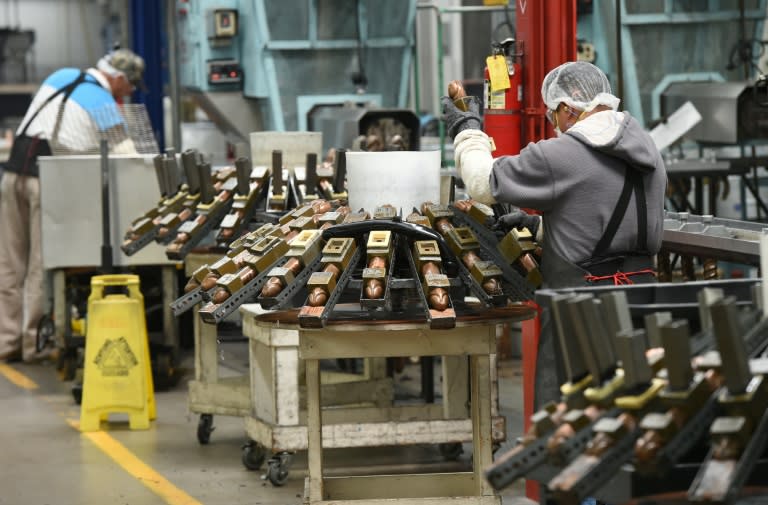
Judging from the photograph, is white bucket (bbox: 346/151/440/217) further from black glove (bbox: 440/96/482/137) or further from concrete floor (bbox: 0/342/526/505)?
concrete floor (bbox: 0/342/526/505)

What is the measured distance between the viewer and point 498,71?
5199mm

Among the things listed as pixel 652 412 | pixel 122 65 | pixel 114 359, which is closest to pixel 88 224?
pixel 122 65

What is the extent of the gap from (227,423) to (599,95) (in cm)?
338

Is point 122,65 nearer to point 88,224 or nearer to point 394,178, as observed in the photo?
point 88,224

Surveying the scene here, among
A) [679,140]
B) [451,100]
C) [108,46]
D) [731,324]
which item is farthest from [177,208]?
[108,46]

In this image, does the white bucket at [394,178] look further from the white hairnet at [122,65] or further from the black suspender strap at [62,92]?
the white hairnet at [122,65]

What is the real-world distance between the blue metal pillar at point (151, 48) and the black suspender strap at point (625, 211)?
309 inches

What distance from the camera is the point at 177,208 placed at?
623 centimetres

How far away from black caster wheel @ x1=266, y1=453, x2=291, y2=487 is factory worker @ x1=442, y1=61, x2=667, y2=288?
1.76 metres

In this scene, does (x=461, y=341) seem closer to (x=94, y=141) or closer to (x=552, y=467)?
(x=552, y=467)

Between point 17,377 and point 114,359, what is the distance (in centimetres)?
189

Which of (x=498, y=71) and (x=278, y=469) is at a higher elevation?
(x=498, y=71)

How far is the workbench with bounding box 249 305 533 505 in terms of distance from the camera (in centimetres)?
443

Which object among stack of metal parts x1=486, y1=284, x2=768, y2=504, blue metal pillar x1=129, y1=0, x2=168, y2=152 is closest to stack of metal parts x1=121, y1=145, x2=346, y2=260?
stack of metal parts x1=486, y1=284, x2=768, y2=504
